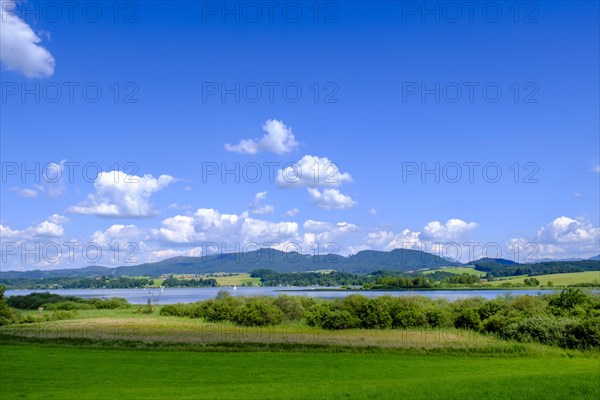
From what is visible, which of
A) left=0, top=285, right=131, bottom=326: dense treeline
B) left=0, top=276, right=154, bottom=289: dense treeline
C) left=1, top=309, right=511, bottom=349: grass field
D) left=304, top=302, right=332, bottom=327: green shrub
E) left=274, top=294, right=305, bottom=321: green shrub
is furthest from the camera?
left=0, top=276, right=154, bottom=289: dense treeline

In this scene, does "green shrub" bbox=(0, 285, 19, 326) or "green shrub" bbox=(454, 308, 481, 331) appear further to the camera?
"green shrub" bbox=(0, 285, 19, 326)

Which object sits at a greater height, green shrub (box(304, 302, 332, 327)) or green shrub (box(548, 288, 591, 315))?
green shrub (box(548, 288, 591, 315))

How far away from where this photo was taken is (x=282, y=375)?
97.2ft

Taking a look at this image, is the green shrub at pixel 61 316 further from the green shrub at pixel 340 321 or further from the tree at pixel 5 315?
the green shrub at pixel 340 321

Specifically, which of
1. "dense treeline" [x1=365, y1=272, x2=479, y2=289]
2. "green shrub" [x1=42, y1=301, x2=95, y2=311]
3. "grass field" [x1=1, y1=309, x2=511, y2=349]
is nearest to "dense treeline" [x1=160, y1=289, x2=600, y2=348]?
"grass field" [x1=1, y1=309, x2=511, y2=349]

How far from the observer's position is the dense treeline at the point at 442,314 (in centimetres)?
4259

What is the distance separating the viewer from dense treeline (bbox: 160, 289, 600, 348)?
42.6 m

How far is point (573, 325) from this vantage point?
41.5 metres

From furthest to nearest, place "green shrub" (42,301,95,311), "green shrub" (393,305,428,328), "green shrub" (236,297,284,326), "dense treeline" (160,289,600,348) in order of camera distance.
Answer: "green shrub" (42,301,95,311), "green shrub" (236,297,284,326), "green shrub" (393,305,428,328), "dense treeline" (160,289,600,348)

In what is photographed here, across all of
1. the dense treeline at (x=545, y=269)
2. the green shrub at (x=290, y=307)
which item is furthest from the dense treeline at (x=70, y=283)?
the dense treeline at (x=545, y=269)

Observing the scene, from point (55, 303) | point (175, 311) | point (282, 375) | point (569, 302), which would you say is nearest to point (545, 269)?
point (569, 302)

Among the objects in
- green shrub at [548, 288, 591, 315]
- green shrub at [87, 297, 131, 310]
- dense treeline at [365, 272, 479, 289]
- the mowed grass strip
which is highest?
green shrub at [548, 288, 591, 315]

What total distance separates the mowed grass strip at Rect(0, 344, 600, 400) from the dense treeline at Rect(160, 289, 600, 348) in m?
5.89

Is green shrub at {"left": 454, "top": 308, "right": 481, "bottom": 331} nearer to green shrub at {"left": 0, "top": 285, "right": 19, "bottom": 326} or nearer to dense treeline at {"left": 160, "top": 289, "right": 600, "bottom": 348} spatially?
dense treeline at {"left": 160, "top": 289, "right": 600, "bottom": 348}
